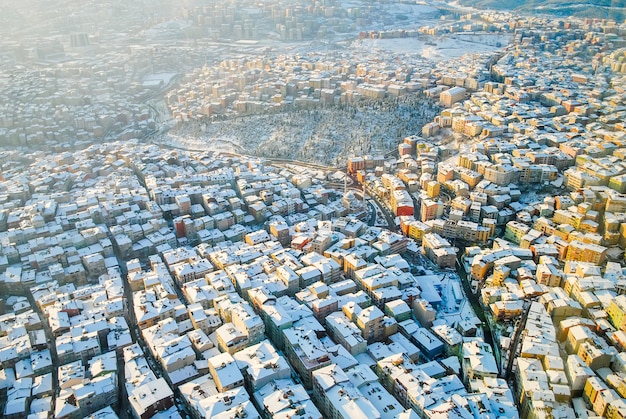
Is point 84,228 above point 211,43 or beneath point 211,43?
beneath

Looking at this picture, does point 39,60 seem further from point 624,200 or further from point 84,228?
point 624,200

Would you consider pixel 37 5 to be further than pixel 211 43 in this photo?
Yes

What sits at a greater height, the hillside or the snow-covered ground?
the hillside

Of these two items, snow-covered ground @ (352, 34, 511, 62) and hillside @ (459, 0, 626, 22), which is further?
hillside @ (459, 0, 626, 22)

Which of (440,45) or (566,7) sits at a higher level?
(566,7)

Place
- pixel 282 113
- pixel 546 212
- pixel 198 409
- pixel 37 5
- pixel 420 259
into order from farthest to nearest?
1. pixel 37 5
2. pixel 282 113
3. pixel 546 212
4. pixel 420 259
5. pixel 198 409

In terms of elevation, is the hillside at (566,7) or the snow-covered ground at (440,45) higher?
the hillside at (566,7)

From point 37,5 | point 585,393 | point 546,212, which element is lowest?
point 585,393

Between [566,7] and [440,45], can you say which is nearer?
[440,45]

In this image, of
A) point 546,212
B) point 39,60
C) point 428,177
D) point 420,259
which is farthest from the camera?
point 39,60

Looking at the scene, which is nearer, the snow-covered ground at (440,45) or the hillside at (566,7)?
the snow-covered ground at (440,45)

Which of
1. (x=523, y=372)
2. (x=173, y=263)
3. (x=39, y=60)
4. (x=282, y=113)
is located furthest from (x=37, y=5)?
(x=523, y=372)
